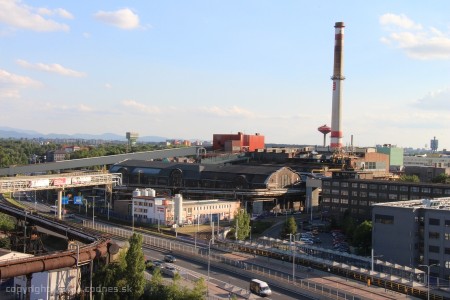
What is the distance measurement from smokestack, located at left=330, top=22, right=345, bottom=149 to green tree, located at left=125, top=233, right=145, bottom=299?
8561cm

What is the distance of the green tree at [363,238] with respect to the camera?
53750 millimetres

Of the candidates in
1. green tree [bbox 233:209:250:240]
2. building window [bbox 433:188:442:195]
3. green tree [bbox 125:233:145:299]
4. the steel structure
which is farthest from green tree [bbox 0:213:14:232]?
building window [bbox 433:188:442:195]

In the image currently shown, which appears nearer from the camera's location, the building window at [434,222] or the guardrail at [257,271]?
the guardrail at [257,271]

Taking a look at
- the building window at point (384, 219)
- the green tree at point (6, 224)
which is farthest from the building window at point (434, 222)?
the green tree at point (6, 224)

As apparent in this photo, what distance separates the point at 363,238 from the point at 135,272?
97.4ft

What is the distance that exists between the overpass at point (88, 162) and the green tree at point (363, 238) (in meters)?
67.3

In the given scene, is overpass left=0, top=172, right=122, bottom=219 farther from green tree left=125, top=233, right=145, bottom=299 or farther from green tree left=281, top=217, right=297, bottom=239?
green tree left=125, top=233, right=145, bottom=299

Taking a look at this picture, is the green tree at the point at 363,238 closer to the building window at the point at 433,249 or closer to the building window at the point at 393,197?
the building window at the point at 433,249

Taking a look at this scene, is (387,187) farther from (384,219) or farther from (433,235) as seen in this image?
(433,235)

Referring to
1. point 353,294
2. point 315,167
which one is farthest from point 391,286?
point 315,167

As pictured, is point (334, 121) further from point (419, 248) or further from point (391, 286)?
point (391, 286)

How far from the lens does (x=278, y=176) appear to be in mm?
87500

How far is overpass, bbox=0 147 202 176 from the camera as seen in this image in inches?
3915

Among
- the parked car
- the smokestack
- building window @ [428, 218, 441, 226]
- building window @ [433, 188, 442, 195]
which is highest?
the smokestack
